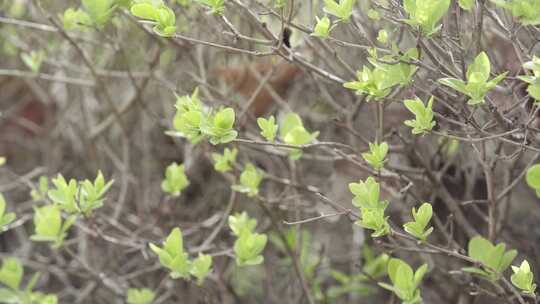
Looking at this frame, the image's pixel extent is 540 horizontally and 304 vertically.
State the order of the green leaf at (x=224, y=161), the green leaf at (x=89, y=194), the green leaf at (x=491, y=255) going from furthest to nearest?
the green leaf at (x=224, y=161) → the green leaf at (x=89, y=194) → the green leaf at (x=491, y=255)

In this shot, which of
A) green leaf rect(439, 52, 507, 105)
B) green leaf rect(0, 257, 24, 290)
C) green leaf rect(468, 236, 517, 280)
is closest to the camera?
green leaf rect(439, 52, 507, 105)

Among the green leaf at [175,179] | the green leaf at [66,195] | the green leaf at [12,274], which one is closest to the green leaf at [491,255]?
the green leaf at [175,179]

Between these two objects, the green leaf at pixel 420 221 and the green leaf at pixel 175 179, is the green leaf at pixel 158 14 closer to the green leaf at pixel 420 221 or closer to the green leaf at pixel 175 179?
the green leaf at pixel 175 179

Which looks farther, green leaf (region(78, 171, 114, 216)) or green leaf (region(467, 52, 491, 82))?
green leaf (region(78, 171, 114, 216))

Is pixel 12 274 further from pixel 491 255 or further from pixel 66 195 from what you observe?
pixel 491 255

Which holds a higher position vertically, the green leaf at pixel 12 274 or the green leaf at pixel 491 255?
the green leaf at pixel 491 255

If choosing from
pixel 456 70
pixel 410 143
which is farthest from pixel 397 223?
pixel 456 70

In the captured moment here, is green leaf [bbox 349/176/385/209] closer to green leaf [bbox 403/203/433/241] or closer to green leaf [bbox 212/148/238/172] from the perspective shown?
green leaf [bbox 403/203/433/241]

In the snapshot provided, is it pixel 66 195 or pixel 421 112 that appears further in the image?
pixel 66 195

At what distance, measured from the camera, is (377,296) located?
2.71m

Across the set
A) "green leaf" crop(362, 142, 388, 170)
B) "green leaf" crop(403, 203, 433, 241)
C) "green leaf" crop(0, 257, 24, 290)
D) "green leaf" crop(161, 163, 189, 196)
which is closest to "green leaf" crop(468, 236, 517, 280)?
"green leaf" crop(403, 203, 433, 241)

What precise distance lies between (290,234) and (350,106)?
45 cm

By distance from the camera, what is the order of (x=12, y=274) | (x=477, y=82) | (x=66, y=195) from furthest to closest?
Answer: 1. (x=12, y=274)
2. (x=66, y=195)
3. (x=477, y=82)

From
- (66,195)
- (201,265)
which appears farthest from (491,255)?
(66,195)
